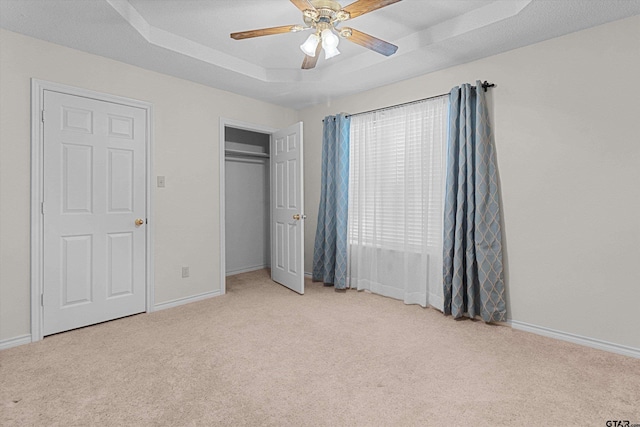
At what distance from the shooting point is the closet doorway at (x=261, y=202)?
385 centimetres

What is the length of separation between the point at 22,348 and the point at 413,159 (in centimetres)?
373

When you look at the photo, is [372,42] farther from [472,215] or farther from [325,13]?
[472,215]

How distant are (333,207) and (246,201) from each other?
5.61 feet

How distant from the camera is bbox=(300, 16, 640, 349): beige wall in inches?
91.5

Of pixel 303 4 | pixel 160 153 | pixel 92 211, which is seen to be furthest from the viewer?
pixel 160 153

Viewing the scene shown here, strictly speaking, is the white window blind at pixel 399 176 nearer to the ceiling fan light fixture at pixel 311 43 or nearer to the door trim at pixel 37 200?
the ceiling fan light fixture at pixel 311 43

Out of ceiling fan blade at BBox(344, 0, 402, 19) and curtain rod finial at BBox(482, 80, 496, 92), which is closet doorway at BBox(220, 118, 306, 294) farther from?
curtain rod finial at BBox(482, 80, 496, 92)

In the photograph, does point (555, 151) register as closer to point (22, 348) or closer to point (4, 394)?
point (4, 394)

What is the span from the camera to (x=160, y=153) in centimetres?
332

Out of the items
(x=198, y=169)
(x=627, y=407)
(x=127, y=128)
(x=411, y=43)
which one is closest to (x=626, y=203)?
(x=627, y=407)

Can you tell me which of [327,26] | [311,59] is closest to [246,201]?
[311,59]

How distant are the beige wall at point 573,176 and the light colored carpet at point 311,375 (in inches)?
12.5

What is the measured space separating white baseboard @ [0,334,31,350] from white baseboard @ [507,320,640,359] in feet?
13.0

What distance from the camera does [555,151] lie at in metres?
2.61
